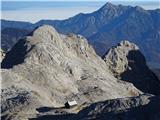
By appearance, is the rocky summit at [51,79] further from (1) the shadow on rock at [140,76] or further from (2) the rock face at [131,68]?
(1) the shadow on rock at [140,76]

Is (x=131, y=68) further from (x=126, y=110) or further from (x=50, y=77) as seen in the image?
(x=126, y=110)

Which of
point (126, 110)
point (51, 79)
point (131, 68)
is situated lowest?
point (131, 68)

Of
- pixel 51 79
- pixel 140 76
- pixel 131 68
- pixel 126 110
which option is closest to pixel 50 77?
pixel 51 79

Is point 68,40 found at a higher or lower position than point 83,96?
higher

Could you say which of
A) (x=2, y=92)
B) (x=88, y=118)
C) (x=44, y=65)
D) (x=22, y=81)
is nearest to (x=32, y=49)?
(x=44, y=65)

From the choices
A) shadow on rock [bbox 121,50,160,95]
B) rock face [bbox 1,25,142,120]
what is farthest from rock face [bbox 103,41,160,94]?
rock face [bbox 1,25,142,120]

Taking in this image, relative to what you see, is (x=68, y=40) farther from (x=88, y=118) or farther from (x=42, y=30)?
(x=88, y=118)
